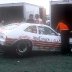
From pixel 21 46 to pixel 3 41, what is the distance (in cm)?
88

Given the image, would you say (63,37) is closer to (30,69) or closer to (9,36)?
(9,36)

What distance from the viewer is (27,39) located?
13.9 meters

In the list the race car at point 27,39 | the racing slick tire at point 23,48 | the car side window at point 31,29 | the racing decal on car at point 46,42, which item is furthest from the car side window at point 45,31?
the racing slick tire at point 23,48

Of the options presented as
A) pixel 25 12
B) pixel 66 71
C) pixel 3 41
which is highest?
pixel 25 12

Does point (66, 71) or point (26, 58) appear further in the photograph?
point (26, 58)

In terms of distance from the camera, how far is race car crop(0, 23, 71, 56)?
1355cm

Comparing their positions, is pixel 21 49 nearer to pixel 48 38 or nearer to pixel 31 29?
pixel 31 29

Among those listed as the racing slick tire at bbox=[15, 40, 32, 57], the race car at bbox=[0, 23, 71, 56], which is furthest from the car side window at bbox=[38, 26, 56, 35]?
the racing slick tire at bbox=[15, 40, 32, 57]

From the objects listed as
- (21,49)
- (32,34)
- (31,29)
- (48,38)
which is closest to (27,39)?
(32,34)

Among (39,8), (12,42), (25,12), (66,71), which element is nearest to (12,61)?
(12,42)

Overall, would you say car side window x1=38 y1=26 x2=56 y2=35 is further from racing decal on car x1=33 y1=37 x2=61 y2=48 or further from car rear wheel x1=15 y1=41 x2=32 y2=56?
car rear wheel x1=15 y1=41 x2=32 y2=56

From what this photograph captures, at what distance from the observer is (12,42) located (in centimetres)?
1352

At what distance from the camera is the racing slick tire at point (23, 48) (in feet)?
45.1

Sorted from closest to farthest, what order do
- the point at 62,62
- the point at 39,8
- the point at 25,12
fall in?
the point at 62,62, the point at 25,12, the point at 39,8
